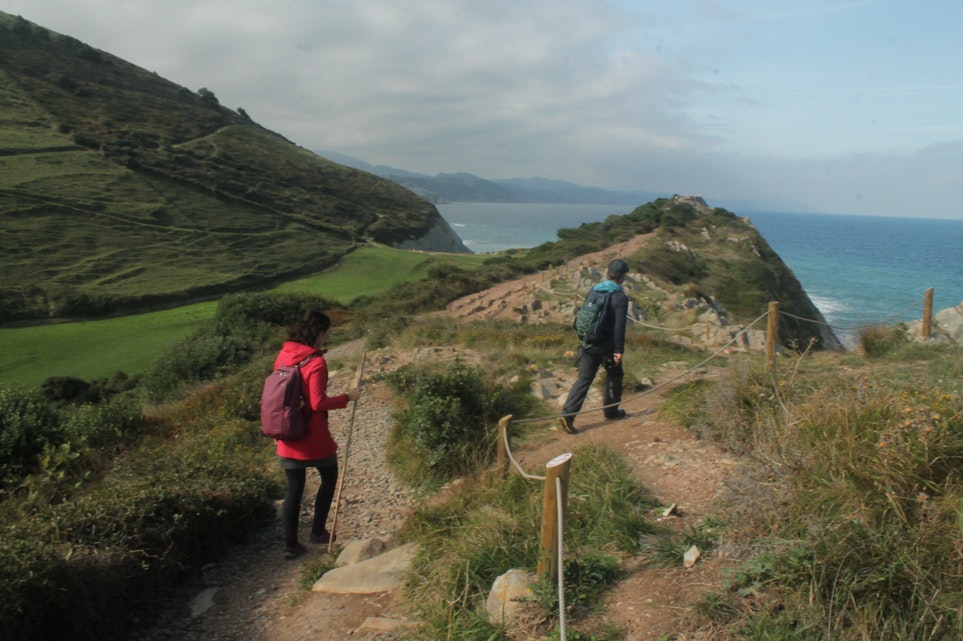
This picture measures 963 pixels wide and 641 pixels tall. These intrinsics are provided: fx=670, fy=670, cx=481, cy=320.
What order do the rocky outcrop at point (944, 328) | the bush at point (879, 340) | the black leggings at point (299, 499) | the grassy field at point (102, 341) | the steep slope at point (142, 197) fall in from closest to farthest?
the black leggings at point (299, 499) < the bush at point (879, 340) < the rocky outcrop at point (944, 328) < the grassy field at point (102, 341) < the steep slope at point (142, 197)

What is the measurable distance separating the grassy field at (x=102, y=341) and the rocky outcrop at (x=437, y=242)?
90.2ft

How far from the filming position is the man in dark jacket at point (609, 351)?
6.67m

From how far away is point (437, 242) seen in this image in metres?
75.7

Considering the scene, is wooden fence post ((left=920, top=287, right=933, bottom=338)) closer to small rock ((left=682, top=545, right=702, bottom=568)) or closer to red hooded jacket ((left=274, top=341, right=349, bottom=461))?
small rock ((left=682, top=545, right=702, bottom=568))

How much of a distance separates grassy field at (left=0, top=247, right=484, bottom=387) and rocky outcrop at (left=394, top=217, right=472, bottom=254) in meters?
27.5

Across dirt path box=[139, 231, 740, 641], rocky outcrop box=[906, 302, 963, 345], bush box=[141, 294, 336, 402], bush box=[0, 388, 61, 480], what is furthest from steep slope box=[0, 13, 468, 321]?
rocky outcrop box=[906, 302, 963, 345]

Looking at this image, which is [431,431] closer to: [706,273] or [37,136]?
[706,273]

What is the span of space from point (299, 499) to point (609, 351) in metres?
3.39

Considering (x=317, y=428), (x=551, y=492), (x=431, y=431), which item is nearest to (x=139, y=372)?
(x=431, y=431)

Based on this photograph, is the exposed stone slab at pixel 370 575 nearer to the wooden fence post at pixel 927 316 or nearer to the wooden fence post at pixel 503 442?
the wooden fence post at pixel 503 442

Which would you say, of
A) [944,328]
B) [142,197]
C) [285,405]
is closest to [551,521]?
[285,405]

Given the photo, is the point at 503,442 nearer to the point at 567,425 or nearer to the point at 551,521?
the point at 551,521

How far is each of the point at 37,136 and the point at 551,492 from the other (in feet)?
208

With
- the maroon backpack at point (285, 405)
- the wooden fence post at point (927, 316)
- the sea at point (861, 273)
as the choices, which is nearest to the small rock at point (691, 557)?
the maroon backpack at point (285, 405)
